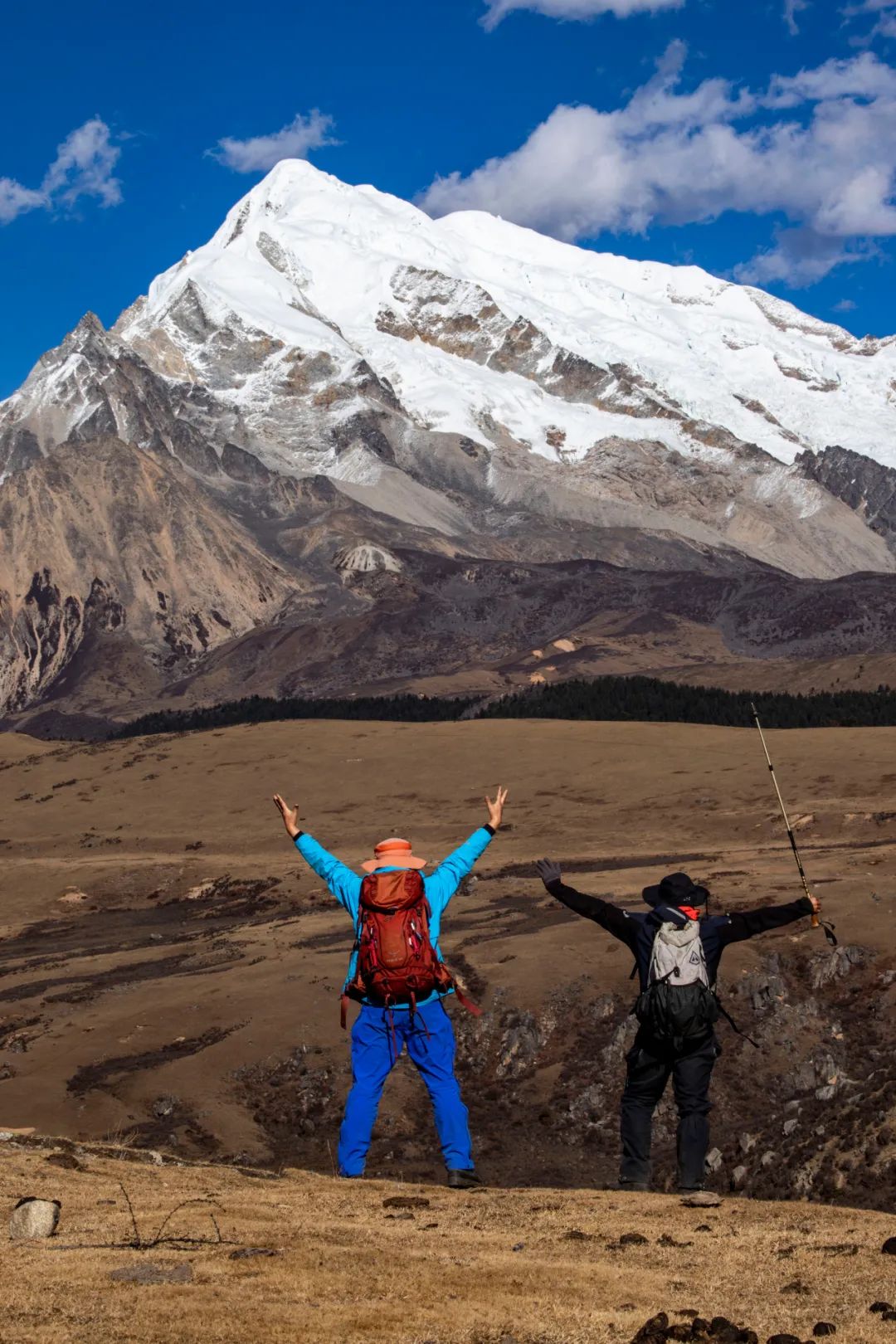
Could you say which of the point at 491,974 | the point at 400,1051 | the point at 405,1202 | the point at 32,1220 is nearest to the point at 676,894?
the point at 400,1051

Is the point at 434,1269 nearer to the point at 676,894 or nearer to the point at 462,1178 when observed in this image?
the point at 462,1178

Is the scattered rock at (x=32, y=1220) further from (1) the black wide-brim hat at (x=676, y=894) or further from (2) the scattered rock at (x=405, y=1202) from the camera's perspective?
(1) the black wide-brim hat at (x=676, y=894)

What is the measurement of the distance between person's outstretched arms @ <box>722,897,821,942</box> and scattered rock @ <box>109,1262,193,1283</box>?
15.8 feet

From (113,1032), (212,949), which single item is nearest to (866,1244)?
(113,1032)

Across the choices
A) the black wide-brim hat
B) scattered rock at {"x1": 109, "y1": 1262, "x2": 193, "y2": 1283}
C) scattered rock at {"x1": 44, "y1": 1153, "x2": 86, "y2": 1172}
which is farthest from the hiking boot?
scattered rock at {"x1": 109, "y1": 1262, "x2": 193, "y2": 1283}

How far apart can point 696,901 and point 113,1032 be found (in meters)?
19.0

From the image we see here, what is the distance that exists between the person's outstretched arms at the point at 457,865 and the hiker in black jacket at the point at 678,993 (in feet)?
1.64

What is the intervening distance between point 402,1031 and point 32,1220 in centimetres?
292

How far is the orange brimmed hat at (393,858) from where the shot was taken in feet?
37.3

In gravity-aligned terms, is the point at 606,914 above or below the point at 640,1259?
above

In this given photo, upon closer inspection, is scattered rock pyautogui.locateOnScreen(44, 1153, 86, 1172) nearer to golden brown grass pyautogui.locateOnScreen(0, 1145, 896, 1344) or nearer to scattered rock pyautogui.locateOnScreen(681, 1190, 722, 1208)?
golden brown grass pyautogui.locateOnScreen(0, 1145, 896, 1344)

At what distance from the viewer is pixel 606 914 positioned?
38.5ft

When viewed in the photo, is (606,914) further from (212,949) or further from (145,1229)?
(212,949)

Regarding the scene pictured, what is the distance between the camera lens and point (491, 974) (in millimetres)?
29016
